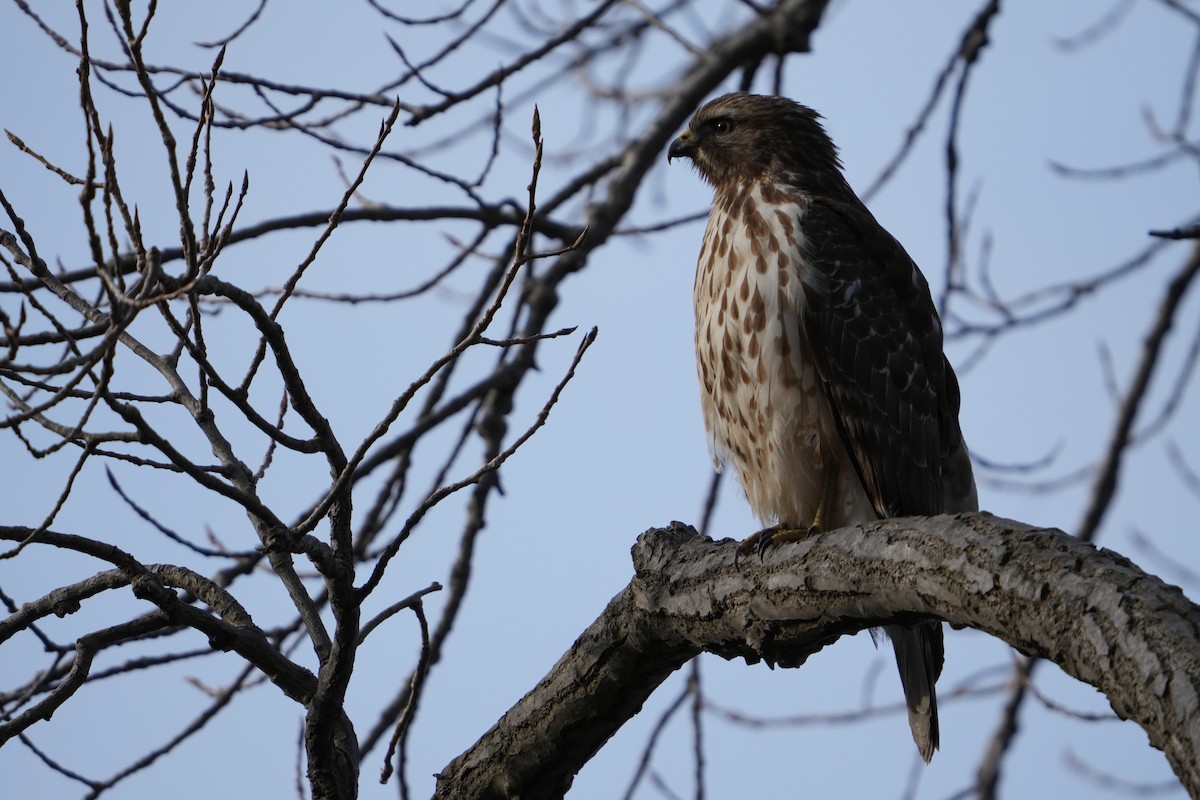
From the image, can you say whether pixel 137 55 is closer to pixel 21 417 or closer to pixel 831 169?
pixel 21 417

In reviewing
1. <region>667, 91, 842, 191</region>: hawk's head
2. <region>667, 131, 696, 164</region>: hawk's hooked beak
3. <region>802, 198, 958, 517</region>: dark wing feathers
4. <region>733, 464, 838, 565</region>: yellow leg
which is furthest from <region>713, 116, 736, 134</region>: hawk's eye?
<region>733, 464, 838, 565</region>: yellow leg

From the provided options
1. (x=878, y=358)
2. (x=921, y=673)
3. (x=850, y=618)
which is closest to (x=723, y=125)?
(x=878, y=358)

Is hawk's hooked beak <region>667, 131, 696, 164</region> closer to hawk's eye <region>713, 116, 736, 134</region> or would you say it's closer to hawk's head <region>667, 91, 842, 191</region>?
hawk's head <region>667, 91, 842, 191</region>

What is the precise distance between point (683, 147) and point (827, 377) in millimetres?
1608

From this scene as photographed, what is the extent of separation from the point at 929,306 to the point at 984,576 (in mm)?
2783

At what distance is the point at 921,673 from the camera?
4.48 m

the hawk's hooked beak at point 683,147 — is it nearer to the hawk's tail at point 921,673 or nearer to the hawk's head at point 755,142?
the hawk's head at point 755,142

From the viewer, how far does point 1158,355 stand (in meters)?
6.72

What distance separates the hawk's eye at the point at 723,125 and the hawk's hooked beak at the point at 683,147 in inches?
4.2

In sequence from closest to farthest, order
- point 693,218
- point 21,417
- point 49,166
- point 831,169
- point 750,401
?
point 21,417, point 49,166, point 750,401, point 831,169, point 693,218

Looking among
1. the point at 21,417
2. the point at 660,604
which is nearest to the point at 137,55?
the point at 21,417

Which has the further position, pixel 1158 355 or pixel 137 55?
pixel 1158 355

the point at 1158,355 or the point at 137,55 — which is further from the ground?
the point at 1158,355

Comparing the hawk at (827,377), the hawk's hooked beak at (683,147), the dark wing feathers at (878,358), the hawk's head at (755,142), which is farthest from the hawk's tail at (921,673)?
the hawk's hooked beak at (683,147)
